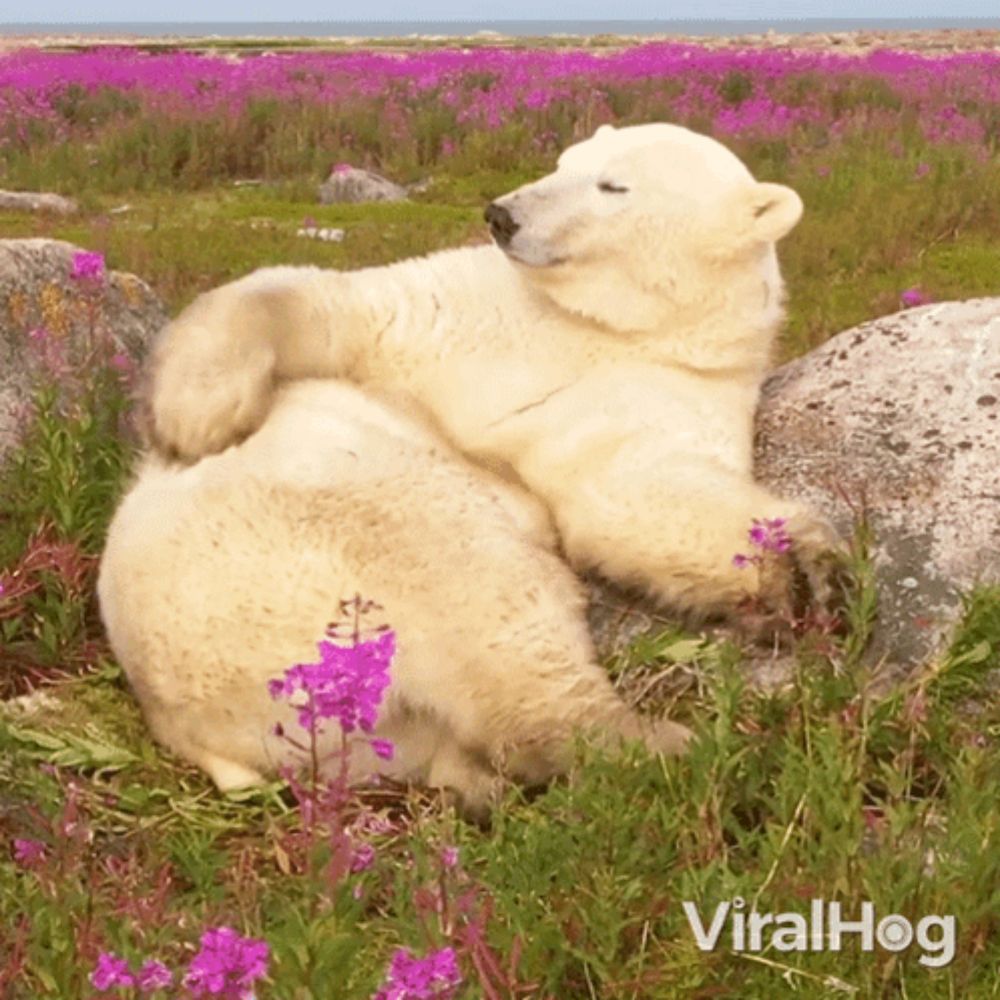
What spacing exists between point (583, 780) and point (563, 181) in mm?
1631

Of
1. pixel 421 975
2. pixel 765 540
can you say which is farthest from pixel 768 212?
pixel 421 975

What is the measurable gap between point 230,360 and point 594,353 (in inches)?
35.1

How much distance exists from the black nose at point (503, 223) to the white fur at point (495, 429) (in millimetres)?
21

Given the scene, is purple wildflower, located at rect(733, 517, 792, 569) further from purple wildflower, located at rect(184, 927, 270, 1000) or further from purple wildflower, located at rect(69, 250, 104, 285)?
purple wildflower, located at rect(69, 250, 104, 285)

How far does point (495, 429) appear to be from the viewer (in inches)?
163

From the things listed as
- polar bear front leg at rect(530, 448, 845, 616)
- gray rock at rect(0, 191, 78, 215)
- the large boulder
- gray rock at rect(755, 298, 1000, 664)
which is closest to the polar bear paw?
polar bear front leg at rect(530, 448, 845, 616)

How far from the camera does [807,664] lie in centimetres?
367

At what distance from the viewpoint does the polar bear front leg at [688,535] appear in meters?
3.85

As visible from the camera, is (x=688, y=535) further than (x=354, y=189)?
No

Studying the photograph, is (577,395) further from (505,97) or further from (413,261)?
(505,97)

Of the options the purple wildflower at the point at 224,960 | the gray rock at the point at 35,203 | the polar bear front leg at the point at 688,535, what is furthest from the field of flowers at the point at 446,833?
the gray rock at the point at 35,203

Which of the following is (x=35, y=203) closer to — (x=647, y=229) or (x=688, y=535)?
(x=647, y=229)

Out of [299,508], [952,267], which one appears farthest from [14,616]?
[952,267]

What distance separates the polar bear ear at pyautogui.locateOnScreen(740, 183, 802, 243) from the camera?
4.04 meters
